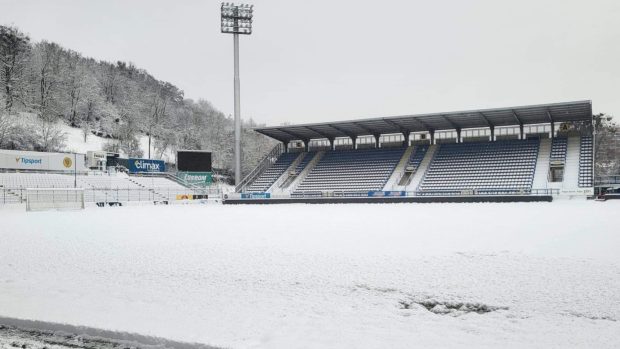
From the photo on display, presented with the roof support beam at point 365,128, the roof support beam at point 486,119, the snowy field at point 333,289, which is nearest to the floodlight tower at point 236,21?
the roof support beam at point 365,128

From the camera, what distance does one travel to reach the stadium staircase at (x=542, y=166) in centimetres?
4091

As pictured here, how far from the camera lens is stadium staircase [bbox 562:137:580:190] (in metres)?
39.7

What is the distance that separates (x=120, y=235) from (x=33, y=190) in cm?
2378

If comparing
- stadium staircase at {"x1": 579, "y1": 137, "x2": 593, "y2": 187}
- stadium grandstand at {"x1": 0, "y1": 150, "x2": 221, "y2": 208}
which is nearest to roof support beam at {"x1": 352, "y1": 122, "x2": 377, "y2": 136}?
stadium grandstand at {"x1": 0, "y1": 150, "x2": 221, "y2": 208}

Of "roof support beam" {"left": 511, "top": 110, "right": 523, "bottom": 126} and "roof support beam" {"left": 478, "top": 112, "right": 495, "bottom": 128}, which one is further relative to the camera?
"roof support beam" {"left": 478, "top": 112, "right": 495, "bottom": 128}

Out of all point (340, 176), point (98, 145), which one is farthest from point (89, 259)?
point (98, 145)

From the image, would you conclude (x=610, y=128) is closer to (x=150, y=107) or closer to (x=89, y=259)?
(x=89, y=259)

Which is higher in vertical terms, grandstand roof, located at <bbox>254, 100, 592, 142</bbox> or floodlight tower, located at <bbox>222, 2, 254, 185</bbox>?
floodlight tower, located at <bbox>222, 2, 254, 185</bbox>

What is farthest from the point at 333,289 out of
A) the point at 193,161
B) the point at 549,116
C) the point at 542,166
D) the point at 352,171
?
the point at 193,161

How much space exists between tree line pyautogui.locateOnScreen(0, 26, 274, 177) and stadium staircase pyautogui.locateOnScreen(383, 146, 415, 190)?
49.1m

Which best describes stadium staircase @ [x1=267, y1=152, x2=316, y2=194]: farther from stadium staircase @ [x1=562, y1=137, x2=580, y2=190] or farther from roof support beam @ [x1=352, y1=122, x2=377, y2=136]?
stadium staircase @ [x1=562, y1=137, x2=580, y2=190]

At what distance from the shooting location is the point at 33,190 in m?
34.1

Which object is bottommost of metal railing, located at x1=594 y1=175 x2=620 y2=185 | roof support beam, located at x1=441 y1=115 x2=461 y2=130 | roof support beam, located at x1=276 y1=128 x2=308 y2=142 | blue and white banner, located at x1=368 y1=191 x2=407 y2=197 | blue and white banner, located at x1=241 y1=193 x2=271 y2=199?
blue and white banner, located at x1=241 y1=193 x2=271 y2=199

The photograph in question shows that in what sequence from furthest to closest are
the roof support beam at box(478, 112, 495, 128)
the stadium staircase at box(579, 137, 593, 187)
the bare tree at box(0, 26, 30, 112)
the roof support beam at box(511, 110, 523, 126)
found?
the bare tree at box(0, 26, 30, 112) < the roof support beam at box(478, 112, 495, 128) < the roof support beam at box(511, 110, 523, 126) < the stadium staircase at box(579, 137, 593, 187)
